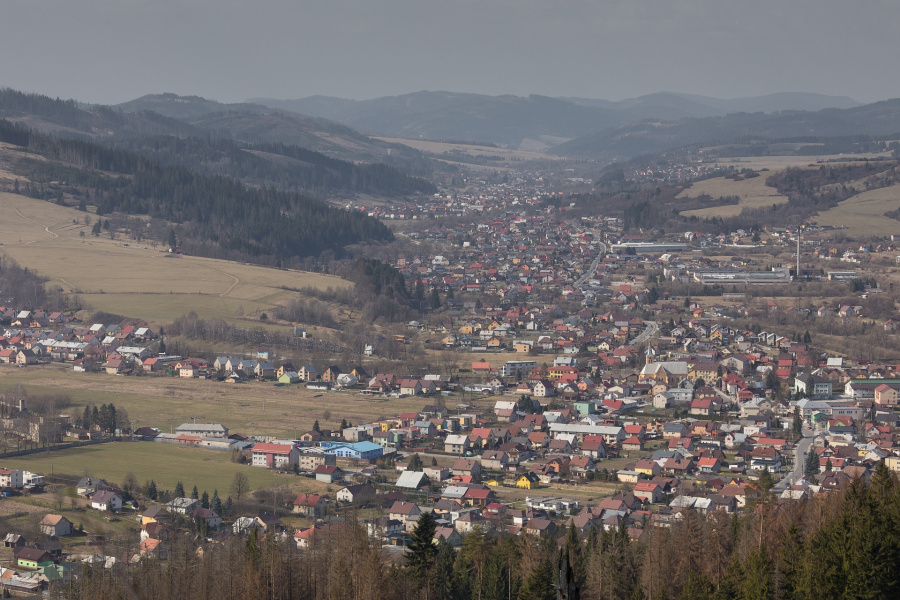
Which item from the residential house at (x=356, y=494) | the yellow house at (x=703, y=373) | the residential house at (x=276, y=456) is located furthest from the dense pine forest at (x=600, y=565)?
the yellow house at (x=703, y=373)

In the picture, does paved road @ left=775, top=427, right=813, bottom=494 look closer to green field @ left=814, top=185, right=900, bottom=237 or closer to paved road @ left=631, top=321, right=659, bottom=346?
paved road @ left=631, top=321, right=659, bottom=346

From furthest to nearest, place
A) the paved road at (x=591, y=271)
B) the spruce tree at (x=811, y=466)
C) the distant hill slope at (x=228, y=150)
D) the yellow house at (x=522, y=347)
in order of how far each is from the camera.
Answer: the distant hill slope at (x=228, y=150), the paved road at (x=591, y=271), the yellow house at (x=522, y=347), the spruce tree at (x=811, y=466)

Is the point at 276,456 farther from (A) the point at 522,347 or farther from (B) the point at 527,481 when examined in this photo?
(A) the point at 522,347

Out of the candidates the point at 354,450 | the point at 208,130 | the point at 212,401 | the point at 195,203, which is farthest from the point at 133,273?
the point at 208,130

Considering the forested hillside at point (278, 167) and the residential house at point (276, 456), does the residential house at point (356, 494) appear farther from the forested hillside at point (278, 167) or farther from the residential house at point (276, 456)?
the forested hillside at point (278, 167)

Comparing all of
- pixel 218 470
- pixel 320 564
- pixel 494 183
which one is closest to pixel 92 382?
pixel 218 470

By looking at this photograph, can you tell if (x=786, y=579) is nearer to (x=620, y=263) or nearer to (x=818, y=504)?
(x=818, y=504)

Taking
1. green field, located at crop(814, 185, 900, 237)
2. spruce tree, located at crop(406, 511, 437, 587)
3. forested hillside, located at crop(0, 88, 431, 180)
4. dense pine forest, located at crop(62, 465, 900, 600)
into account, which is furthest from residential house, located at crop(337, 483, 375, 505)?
forested hillside, located at crop(0, 88, 431, 180)
